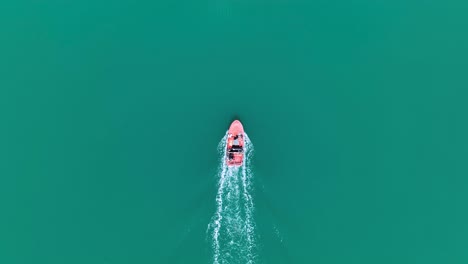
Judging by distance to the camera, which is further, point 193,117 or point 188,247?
point 193,117

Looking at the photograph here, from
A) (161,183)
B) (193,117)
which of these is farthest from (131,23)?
(161,183)

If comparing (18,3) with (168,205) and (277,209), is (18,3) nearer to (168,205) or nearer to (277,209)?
(168,205)

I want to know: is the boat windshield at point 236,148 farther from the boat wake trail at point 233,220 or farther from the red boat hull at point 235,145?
the boat wake trail at point 233,220

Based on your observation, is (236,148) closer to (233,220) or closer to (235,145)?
(235,145)

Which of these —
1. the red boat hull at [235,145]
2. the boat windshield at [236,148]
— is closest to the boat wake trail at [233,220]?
the red boat hull at [235,145]

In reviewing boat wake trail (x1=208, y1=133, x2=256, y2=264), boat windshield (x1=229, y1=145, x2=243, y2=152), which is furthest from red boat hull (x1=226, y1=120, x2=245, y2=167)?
boat wake trail (x1=208, y1=133, x2=256, y2=264)

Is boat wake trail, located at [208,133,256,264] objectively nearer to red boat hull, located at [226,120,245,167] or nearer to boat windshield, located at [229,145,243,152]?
red boat hull, located at [226,120,245,167]
